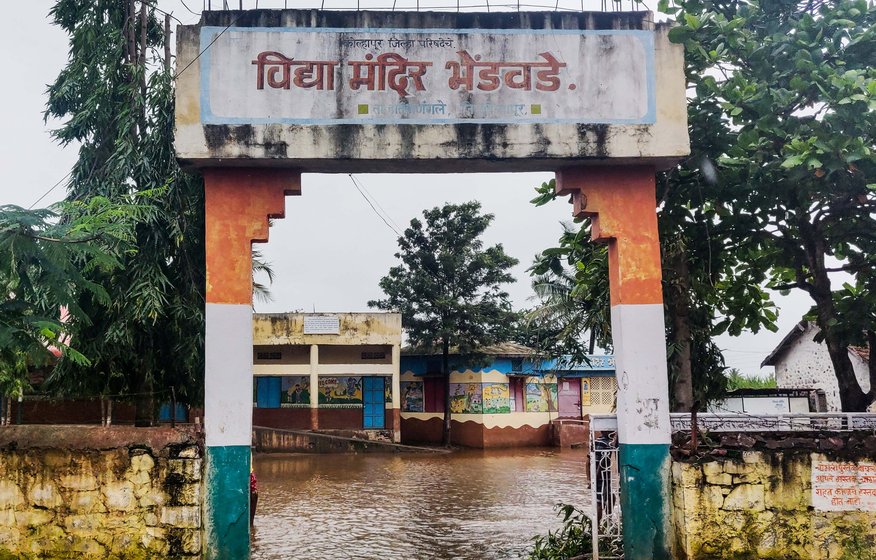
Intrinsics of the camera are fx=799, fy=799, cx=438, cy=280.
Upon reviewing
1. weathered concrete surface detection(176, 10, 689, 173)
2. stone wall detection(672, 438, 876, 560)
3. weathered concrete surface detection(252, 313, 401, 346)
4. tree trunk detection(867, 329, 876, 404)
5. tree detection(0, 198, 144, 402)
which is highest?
weathered concrete surface detection(176, 10, 689, 173)

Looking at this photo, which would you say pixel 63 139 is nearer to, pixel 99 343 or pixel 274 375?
pixel 99 343

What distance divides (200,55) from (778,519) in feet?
23.5

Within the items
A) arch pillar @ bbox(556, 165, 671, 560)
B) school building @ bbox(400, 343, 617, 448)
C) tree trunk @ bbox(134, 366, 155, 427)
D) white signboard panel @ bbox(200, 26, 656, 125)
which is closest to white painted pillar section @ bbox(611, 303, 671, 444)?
arch pillar @ bbox(556, 165, 671, 560)

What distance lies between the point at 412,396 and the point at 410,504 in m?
15.0

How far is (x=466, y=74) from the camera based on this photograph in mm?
8031

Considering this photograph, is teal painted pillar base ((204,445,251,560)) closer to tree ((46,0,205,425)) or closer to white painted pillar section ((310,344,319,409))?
tree ((46,0,205,425))

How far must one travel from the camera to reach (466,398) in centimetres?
2766

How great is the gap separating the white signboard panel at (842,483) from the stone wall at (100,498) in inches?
231

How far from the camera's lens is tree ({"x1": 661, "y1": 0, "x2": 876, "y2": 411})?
8195mm

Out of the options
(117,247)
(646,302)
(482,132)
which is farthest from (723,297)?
(117,247)

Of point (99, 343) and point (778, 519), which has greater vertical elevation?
point (99, 343)

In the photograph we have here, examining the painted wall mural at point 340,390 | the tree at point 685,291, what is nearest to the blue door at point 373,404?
the painted wall mural at point 340,390

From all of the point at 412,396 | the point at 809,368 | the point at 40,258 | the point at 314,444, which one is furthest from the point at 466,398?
the point at 40,258

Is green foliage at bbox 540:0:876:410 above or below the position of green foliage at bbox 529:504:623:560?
above
